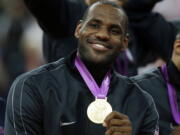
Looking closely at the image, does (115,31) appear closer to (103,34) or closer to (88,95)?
(103,34)

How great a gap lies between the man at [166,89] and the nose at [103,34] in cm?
74

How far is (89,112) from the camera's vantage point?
3486 mm

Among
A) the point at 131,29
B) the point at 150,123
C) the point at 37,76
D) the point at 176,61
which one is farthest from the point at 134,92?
the point at 131,29

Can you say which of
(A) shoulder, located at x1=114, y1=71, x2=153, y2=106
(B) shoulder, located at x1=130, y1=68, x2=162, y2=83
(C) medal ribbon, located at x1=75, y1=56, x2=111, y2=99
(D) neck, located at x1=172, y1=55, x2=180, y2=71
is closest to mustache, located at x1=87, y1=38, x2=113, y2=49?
(C) medal ribbon, located at x1=75, y1=56, x2=111, y2=99

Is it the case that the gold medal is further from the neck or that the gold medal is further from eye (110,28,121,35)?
the neck

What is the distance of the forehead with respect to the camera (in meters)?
3.67

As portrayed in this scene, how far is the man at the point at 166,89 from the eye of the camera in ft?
13.9

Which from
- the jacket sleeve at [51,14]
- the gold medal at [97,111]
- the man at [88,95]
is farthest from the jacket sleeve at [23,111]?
the jacket sleeve at [51,14]

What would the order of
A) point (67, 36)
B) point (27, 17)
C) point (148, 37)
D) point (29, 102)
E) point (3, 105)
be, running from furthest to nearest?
point (27, 17)
point (148, 37)
point (67, 36)
point (3, 105)
point (29, 102)

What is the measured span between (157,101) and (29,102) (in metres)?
1.14

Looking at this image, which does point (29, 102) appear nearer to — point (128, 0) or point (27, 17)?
point (128, 0)

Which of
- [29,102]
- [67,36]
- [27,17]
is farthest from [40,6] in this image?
[27,17]

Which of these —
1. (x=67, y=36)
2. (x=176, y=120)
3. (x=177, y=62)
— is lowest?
(x=176, y=120)

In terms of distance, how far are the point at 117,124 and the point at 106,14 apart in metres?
0.70
